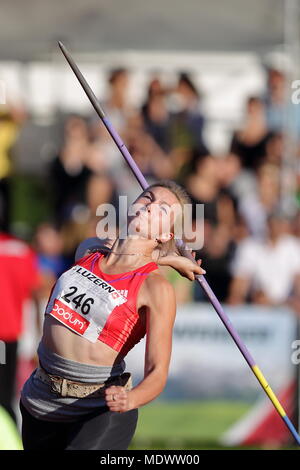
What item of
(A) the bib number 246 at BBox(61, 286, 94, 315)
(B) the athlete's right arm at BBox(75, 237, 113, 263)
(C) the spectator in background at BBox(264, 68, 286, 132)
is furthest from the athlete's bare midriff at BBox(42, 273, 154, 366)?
(C) the spectator in background at BBox(264, 68, 286, 132)

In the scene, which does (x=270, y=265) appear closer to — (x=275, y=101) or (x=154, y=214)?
(x=275, y=101)

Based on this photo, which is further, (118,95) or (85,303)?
(118,95)

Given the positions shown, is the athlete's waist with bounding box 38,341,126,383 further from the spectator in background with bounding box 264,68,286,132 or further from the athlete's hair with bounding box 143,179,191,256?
the spectator in background with bounding box 264,68,286,132

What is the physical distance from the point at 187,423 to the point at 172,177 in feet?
7.26

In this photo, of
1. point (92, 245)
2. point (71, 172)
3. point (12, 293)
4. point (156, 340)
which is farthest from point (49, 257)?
point (156, 340)

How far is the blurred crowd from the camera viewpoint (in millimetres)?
10250

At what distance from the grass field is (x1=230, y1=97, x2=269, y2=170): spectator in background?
2.27m

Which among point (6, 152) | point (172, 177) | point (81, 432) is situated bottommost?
point (81, 432)

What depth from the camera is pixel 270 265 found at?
34.1 feet

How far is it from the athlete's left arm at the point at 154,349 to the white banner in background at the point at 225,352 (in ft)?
17.2

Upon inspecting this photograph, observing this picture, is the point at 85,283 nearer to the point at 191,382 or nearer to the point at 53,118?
the point at 191,382

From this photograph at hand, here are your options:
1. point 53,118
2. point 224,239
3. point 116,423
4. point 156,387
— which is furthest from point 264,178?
point 156,387
